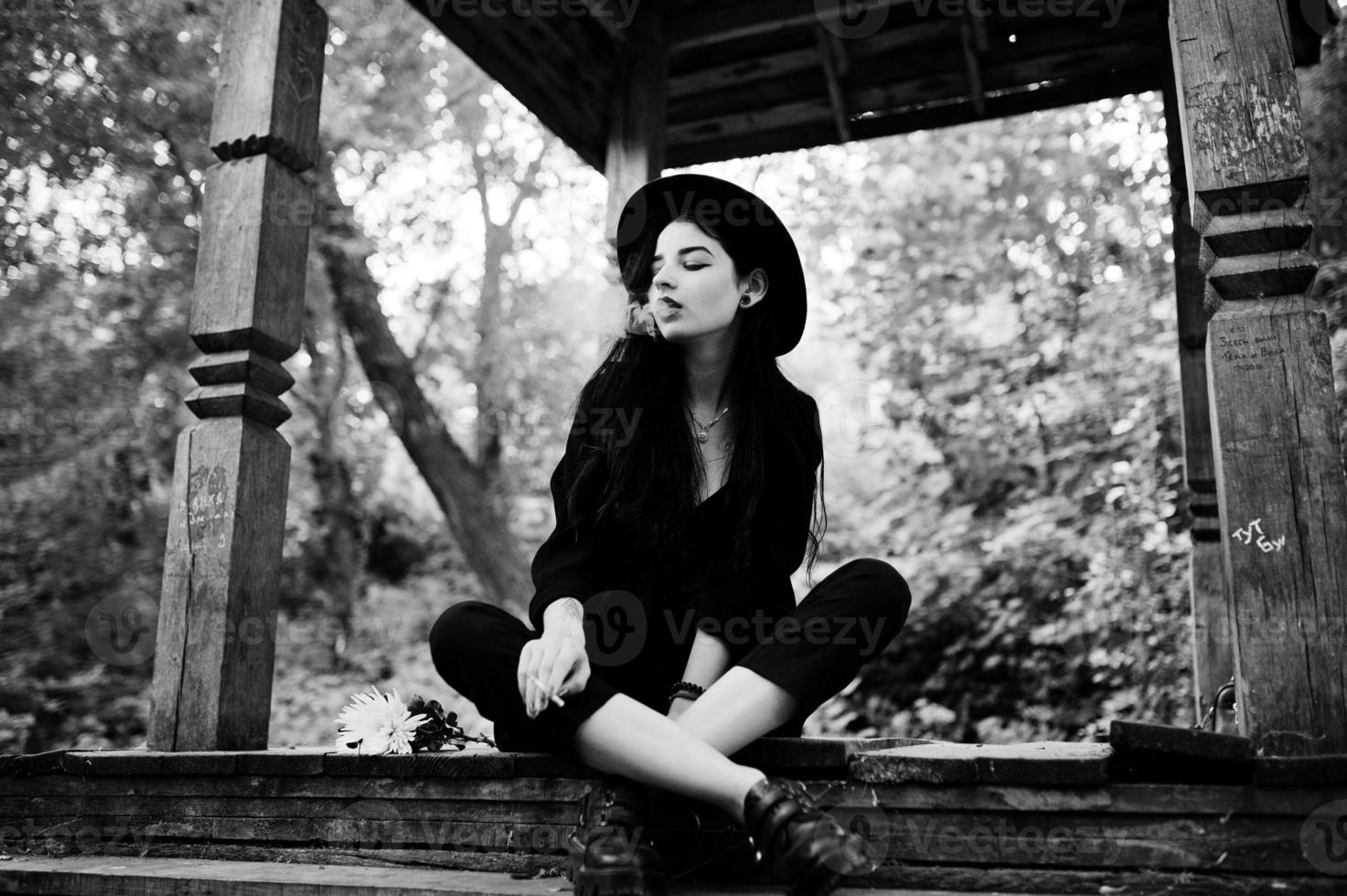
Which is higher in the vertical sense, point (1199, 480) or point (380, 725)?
point (1199, 480)

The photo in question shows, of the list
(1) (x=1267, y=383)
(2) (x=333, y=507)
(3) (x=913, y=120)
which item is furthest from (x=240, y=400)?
(2) (x=333, y=507)

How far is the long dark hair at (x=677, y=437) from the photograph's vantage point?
2271 millimetres

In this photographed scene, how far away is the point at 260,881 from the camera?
1.89 meters

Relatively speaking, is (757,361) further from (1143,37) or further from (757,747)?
(1143,37)

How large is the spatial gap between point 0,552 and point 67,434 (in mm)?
1129

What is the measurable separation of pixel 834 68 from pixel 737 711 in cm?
329

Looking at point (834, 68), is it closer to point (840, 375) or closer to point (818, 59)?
point (818, 59)

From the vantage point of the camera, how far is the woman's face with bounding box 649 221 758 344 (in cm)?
236

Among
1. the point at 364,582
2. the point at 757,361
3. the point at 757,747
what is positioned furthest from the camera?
the point at 364,582

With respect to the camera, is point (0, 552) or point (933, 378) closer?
point (933, 378)


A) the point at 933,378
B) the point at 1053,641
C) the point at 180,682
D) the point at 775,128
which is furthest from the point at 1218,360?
the point at 933,378

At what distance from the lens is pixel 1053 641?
20.0ft

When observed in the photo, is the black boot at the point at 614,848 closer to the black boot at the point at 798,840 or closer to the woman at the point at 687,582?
the woman at the point at 687,582

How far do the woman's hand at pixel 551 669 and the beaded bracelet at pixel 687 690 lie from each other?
0.27 m
